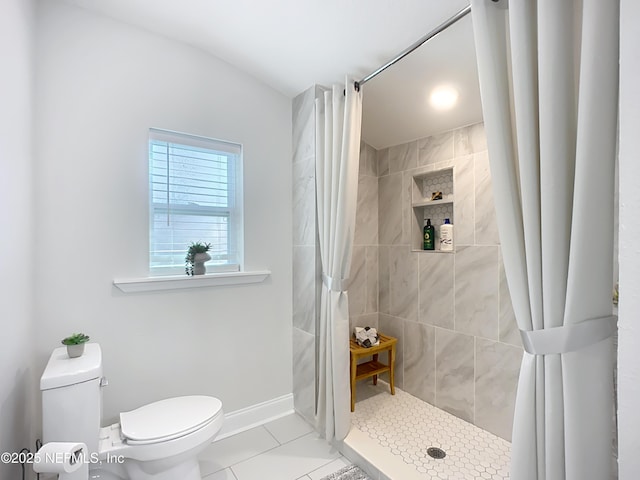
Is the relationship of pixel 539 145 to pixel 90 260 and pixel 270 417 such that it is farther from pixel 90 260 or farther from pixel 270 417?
pixel 270 417

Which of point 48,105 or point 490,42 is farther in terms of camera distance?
point 48,105

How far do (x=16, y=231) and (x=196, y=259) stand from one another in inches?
32.4

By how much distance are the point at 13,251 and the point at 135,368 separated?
2.89ft

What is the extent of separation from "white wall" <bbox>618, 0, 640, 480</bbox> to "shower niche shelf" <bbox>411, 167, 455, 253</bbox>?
1663mm

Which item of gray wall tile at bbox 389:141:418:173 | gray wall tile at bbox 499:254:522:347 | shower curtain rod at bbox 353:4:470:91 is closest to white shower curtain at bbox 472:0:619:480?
shower curtain rod at bbox 353:4:470:91

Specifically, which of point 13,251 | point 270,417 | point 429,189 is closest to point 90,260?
point 13,251

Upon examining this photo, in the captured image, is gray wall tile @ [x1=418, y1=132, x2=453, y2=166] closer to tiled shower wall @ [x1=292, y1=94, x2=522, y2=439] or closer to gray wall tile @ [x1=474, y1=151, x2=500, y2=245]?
tiled shower wall @ [x1=292, y1=94, x2=522, y2=439]

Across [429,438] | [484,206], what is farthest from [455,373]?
[484,206]

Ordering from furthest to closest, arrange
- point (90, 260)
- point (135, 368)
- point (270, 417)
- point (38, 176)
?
point (270, 417), point (135, 368), point (90, 260), point (38, 176)

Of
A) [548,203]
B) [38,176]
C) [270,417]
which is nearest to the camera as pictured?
[548,203]

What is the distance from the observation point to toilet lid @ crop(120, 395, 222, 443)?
131 cm

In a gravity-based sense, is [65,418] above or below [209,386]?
above

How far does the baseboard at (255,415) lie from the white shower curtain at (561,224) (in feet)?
5.36

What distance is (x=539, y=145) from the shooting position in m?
0.86
